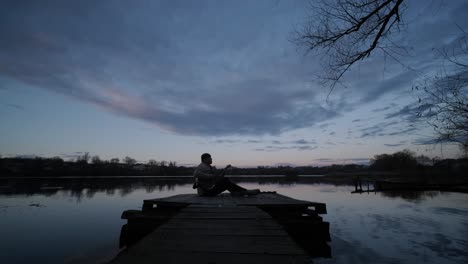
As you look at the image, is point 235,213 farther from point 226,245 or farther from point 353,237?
point 353,237

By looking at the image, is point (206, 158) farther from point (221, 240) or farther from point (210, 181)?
point (221, 240)

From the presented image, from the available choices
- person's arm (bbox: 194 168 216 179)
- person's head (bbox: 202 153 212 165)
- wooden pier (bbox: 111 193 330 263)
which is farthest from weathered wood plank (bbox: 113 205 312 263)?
person's head (bbox: 202 153 212 165)

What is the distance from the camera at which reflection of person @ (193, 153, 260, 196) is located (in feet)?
23.7

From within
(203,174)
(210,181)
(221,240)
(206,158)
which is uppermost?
(206,158)

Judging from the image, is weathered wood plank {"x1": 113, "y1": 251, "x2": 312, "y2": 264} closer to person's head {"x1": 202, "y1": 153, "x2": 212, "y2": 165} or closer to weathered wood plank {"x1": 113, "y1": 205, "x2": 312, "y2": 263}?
weathered wood plank {"x1": 113, "y1": 205, "x2": 312, "y2": 263}

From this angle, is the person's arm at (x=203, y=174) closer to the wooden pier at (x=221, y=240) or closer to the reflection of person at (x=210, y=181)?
the reflection of person at (x=210, y=181)

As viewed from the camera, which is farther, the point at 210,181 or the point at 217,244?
the point at 210,181

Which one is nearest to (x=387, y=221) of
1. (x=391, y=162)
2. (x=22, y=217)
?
(x=22, y=217)

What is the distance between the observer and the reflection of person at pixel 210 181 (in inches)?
285

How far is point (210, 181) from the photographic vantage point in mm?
7477

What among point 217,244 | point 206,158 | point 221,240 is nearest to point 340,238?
point 206,158

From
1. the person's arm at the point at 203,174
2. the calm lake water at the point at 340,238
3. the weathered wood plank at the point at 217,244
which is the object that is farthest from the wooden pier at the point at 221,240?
the calm lake water at the point at 340,238

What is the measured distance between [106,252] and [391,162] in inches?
3646

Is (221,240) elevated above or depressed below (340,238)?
above
